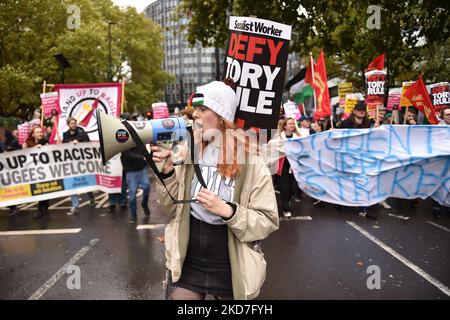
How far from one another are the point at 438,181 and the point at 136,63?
1230 inches

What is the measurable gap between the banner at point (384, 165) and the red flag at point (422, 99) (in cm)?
259

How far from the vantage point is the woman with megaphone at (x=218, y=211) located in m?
1.81

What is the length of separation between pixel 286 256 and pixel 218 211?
9.42 feet

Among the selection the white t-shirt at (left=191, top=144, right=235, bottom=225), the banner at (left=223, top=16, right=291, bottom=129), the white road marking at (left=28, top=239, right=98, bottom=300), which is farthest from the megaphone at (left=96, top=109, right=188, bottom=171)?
the white road marking at (left=28, top=239, right=98, bottom=300)

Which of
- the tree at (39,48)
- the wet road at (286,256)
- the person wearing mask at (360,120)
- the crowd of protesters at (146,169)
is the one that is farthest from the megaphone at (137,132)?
the tree at (39,48)

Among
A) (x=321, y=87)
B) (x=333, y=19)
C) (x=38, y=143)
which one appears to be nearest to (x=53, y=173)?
(x=38, y=143)

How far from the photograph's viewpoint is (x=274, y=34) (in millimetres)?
2639

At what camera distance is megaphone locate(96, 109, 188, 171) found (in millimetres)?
1704

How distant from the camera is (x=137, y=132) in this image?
5.65ft

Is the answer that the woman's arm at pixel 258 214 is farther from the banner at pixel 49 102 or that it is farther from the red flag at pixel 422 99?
the banner at pixel 49 102

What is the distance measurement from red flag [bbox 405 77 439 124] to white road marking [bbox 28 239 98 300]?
21.3 ft

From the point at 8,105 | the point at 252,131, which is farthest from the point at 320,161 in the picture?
the point at 8,105

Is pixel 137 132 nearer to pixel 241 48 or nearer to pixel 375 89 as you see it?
pixel 241 48
